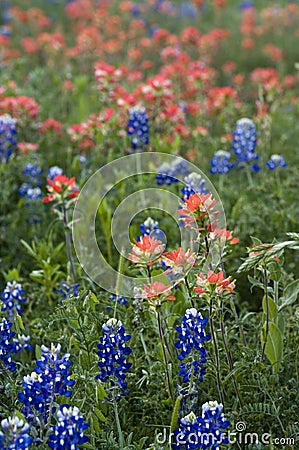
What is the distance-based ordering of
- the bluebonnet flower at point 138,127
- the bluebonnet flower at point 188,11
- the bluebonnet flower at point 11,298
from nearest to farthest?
1. the bluebonnet flower at point 11,298
2. the bluebonnet flower at point 138,127
3. the bluebonnet flower at point 188,11

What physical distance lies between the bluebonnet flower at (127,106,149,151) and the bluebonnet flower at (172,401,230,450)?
2.12 meters

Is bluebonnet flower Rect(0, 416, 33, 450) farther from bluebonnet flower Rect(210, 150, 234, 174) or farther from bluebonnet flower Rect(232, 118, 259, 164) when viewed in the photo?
bluebonnet flower Rect(232, 118, 259, 164)

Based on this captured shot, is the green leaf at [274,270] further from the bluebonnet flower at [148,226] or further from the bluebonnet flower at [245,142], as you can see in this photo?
the bluebonnet flower at [245,142]

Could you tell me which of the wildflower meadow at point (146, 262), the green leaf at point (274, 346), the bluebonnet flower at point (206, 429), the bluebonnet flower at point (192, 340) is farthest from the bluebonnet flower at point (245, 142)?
the bluebonnet flower at point (206, 429)

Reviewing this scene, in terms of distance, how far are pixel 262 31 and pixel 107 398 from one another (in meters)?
5.85

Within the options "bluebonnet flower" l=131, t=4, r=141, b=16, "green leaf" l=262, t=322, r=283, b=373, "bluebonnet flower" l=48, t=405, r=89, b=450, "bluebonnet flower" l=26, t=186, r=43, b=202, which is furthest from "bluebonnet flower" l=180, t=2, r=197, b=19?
"bluebonnet flower" l=48, t=405, r=89, b=450

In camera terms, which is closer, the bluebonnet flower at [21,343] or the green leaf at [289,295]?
the green leaf at [289,295]

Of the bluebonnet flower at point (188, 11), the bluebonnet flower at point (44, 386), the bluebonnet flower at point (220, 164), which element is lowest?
the bluebonnet flower at point (44, 386)

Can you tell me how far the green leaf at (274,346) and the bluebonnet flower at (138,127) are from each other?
1.77 meters

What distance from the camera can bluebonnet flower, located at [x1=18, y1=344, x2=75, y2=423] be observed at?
1.83 m

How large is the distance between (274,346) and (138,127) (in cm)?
182

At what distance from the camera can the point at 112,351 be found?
6.60ft

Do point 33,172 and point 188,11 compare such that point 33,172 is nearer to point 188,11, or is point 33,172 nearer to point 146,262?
point 146,262

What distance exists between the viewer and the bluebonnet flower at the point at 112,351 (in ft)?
6.59
